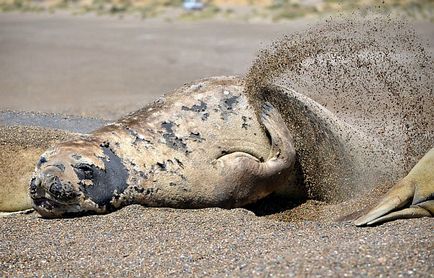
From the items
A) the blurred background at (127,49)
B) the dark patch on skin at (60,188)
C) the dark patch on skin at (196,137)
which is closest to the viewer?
the dark patch on skin at (60,188)

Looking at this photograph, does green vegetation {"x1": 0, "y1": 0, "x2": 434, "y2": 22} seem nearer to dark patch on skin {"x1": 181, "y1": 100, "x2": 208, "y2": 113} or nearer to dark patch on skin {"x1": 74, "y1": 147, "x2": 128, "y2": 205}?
dark patch on skin {"x1": 181, "y1": 100, "x2": 208, "y2": 113}

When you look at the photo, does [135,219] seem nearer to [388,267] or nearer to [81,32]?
[388,267]

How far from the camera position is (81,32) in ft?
73.0

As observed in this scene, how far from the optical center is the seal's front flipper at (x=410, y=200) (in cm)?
440

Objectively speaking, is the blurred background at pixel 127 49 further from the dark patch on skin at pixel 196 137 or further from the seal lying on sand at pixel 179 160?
the dark patch on skin at pixel 196 137

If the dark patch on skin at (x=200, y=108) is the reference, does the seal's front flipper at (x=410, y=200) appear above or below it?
below

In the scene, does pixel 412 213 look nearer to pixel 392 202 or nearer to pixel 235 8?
pixel 392 202

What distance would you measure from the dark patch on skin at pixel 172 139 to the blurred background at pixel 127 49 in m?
4.54

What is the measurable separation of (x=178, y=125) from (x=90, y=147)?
586 millimetres

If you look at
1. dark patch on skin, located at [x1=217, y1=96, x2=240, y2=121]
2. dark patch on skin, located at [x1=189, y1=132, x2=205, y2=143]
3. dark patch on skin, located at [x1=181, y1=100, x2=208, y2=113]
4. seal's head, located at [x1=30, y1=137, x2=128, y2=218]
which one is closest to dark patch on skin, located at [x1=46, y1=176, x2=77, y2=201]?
seal's head, located at [x1=30, y1=137, x2=128, y2=218]

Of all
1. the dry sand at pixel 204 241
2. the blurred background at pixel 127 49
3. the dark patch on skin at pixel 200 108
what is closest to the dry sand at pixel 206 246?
the dry sand at pixel 204 241

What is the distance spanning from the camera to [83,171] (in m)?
4.74

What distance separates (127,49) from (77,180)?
13632 millimetres

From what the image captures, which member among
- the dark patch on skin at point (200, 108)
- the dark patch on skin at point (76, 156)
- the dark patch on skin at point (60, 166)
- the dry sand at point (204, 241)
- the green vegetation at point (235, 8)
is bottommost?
the green vegetation at point (235, 8)
